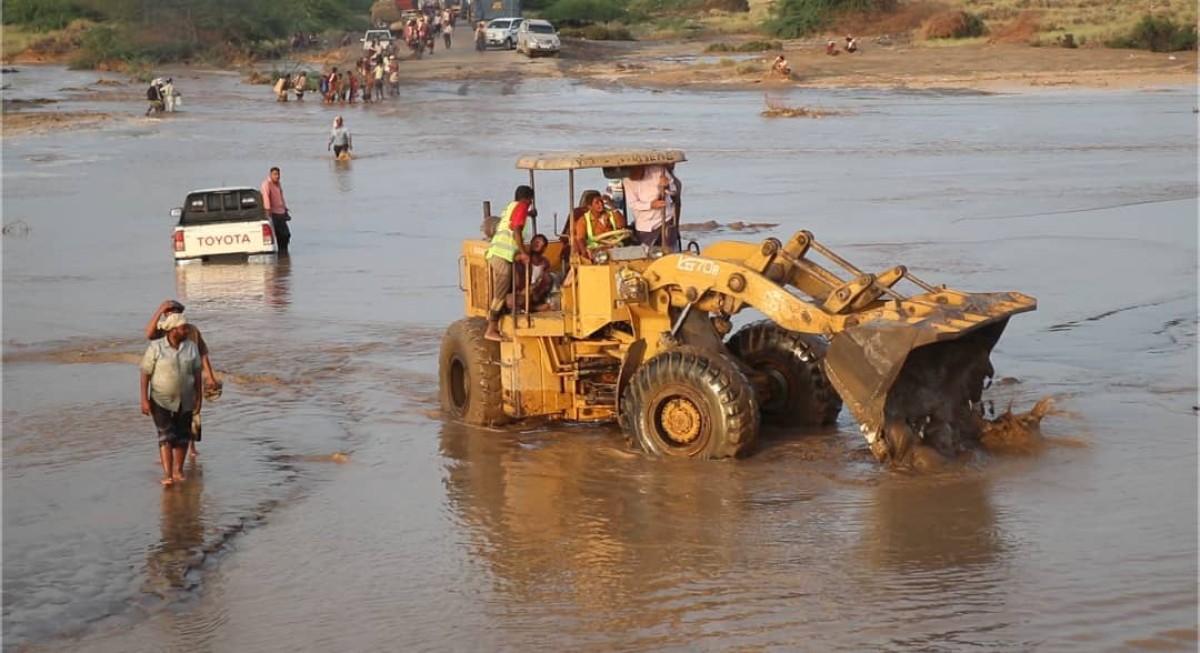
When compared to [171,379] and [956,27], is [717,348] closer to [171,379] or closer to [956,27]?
[171,379]

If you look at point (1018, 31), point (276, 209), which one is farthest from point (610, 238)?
point (1018, 31)

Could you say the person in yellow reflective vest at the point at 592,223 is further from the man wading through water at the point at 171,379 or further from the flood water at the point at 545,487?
the man wading through water at the point at 171,379

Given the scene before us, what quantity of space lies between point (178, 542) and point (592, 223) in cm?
397

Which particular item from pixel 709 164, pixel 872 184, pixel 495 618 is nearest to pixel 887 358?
pixel 495 618

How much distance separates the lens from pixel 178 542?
11.5 meters

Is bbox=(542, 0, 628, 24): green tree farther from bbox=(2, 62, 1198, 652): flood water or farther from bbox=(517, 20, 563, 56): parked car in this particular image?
bbox=(2, 62, 1198, 652): flood water

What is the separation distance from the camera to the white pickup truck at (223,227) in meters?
25.5

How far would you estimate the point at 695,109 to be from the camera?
51656mm

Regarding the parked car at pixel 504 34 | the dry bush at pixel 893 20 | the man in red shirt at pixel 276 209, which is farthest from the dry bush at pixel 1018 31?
the man in red shirt at pixel 276 209

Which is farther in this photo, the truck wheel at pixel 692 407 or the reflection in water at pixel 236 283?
the reflection in water at pixel 236 283

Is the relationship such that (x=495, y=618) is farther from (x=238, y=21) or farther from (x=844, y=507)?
(x=238, y=21)

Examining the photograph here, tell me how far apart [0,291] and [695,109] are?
101 feet

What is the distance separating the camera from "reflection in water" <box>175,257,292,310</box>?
73.2 ft

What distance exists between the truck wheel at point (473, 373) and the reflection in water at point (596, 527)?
0.71 ft
